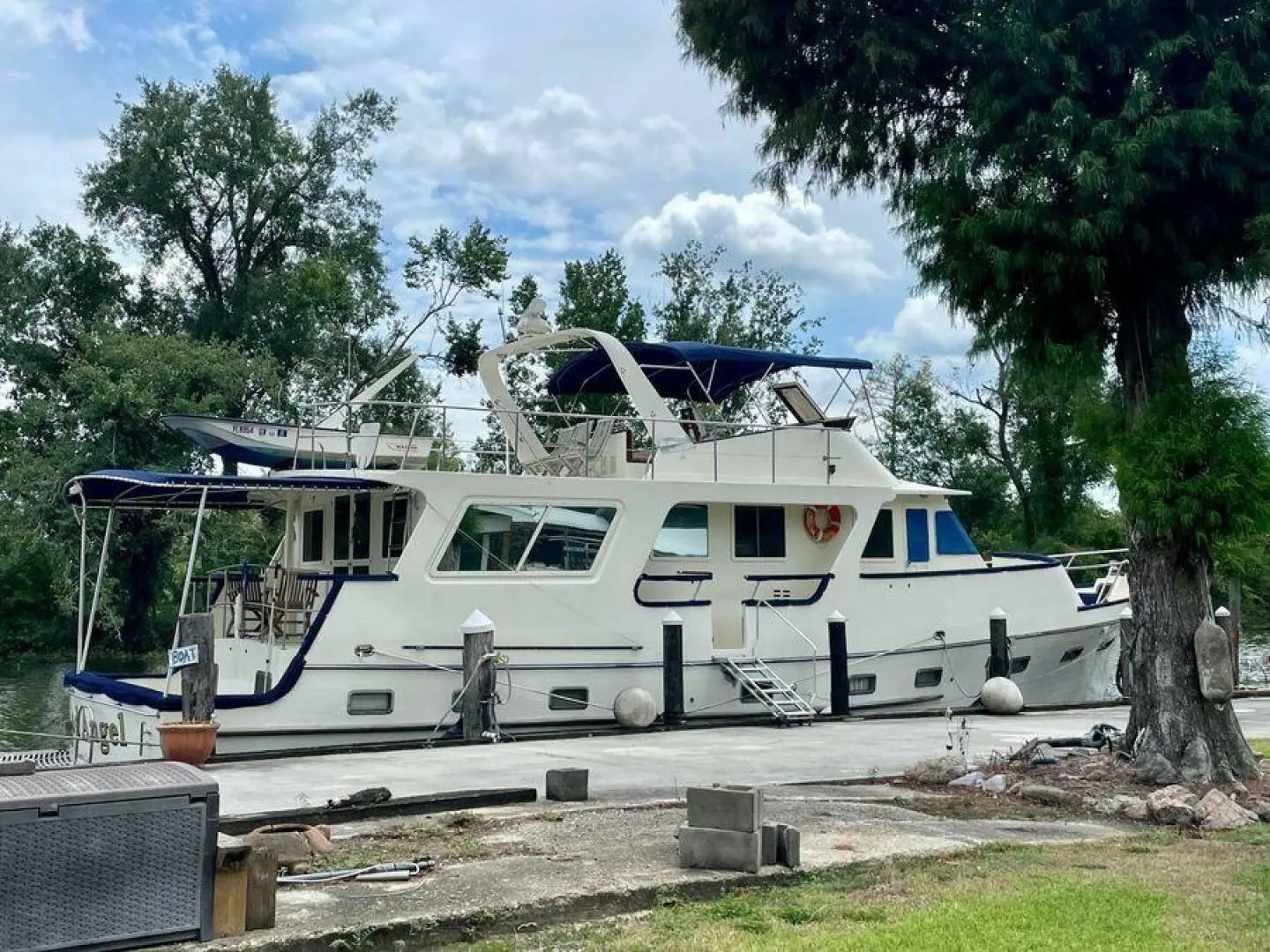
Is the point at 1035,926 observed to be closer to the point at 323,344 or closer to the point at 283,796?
the point at 283,796

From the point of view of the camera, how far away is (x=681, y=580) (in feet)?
51.7

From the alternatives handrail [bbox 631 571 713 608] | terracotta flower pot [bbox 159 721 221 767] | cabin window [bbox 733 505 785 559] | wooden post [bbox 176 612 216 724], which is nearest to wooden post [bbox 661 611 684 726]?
handrail [bbox 631 571 713 608]

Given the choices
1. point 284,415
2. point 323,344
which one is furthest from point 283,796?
point 323,344

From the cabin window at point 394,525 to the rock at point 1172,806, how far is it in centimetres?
894

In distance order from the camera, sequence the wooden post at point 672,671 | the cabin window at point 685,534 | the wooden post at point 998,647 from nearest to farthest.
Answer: the wooden post at point 672,671, the cabin window at point 685,534, the wooden post at point 998,647

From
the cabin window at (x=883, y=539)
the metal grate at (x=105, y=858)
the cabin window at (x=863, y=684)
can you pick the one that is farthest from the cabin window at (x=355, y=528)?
the metal grate at (x=105, y=858)

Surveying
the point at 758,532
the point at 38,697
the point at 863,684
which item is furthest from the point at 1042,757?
the point at 38,697

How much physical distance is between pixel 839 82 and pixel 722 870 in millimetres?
6724

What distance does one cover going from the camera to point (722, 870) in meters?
6.34

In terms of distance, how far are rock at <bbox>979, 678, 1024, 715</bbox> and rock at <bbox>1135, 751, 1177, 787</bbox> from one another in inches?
244

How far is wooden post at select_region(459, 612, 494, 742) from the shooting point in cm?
1308

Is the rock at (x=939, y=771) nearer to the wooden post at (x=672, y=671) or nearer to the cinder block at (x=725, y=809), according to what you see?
the cinder block at (x=725, y=809)

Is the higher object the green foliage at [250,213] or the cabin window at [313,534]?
the green foliage at [250,213]

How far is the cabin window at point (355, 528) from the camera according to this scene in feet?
50.0
